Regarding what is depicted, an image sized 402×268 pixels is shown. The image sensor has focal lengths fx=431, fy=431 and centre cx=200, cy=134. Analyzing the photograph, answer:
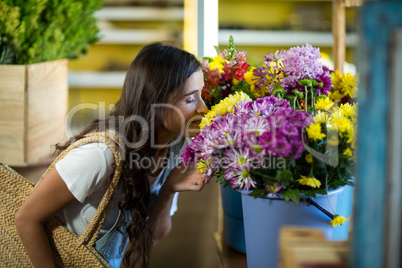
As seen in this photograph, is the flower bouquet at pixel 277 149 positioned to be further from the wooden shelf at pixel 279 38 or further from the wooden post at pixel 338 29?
the wooden shelf at pixel 279 38

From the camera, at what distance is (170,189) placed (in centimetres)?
103

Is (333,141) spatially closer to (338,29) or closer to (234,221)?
(234,221)

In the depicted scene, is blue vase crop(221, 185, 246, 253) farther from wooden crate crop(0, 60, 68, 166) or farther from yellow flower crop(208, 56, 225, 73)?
wooden crate crop(0, 60, 68, 166)

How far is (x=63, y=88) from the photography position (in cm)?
218

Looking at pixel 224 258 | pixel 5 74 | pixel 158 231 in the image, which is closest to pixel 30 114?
pixel 5 74

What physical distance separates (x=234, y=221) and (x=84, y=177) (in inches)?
14.9

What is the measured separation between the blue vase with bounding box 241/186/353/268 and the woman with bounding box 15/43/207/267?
7.4 inches

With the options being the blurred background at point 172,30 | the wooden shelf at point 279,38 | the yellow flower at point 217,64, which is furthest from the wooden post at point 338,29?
the wooden shelf at point 279,38

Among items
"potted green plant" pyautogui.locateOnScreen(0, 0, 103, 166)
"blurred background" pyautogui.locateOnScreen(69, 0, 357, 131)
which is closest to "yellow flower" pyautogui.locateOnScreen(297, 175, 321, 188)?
"potted green plant" pyautogui.locateOnScreen(0, 0, 103, 166)

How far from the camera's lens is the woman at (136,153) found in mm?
889

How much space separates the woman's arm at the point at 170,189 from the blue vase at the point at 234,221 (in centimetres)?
13

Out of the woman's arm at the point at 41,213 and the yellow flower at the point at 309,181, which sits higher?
the yellow flower at the point at 309,181

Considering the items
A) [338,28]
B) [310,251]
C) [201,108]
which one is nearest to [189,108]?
[201,108]

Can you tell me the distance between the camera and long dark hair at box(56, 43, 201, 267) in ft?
3.25
